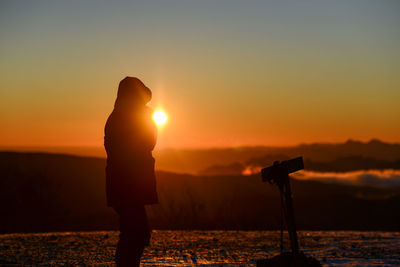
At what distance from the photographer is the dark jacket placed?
8547 mm

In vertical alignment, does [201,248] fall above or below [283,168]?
below

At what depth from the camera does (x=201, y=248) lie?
14883mm

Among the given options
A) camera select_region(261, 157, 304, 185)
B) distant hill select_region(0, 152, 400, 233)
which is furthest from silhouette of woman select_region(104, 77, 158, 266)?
distant hill select_region(0, 152, 400, 233)

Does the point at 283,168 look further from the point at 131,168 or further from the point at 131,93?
the point at 131,93

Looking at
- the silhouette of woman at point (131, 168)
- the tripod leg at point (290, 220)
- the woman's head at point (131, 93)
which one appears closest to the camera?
the silhouette of woman at point (131, 168)

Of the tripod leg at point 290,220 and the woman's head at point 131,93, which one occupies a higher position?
the woman's head at point 131,93

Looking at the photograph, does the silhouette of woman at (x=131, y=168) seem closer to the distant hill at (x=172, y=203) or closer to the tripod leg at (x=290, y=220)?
the tripod leg at (x=290, y=220)

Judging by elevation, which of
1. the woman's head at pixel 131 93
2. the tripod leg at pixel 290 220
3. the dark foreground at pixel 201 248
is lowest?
the dark foreground at pixel 201 248

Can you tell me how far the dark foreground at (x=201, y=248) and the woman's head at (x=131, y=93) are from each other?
4.43 m

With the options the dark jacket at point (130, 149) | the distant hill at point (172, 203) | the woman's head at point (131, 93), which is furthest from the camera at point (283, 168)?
the distant hill at point (172, 203)

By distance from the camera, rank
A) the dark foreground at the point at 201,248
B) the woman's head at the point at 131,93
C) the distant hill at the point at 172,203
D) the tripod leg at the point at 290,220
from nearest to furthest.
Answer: the woman's head at the point at 131,93 < the tripod leg at the point at 290,220 < the dark foreground at the point at 201,248 < the distant hill at the point at 172,203

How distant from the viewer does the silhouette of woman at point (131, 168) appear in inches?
335

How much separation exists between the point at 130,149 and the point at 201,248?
6985 mm

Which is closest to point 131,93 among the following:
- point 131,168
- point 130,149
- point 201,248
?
point 130,149
